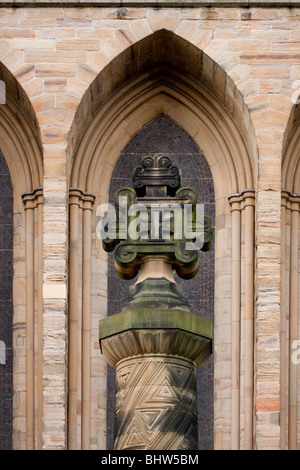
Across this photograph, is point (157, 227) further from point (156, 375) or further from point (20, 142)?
point (20, 142)

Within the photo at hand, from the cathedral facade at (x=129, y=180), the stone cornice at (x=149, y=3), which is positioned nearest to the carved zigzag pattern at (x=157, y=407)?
the cathedral facade at (x=129, y=180)

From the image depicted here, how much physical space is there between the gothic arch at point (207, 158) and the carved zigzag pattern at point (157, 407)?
5.70 metres

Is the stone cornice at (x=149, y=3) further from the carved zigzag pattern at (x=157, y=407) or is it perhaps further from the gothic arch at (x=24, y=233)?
the carved zigzag pattern at (x=157, y=407)

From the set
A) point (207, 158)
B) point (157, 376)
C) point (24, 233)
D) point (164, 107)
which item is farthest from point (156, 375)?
point (164, 107)

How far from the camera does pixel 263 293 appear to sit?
21.3 meters

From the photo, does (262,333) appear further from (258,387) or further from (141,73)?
(141,73)

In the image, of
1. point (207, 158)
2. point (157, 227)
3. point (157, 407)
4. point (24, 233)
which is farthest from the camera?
point (207, 158)

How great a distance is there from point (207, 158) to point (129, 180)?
0.93m

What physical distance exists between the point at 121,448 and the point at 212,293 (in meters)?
6.67

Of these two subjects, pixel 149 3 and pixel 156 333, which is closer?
pixel 156 333

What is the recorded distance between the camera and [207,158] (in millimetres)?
22828

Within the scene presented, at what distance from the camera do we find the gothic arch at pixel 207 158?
71.2 feet
